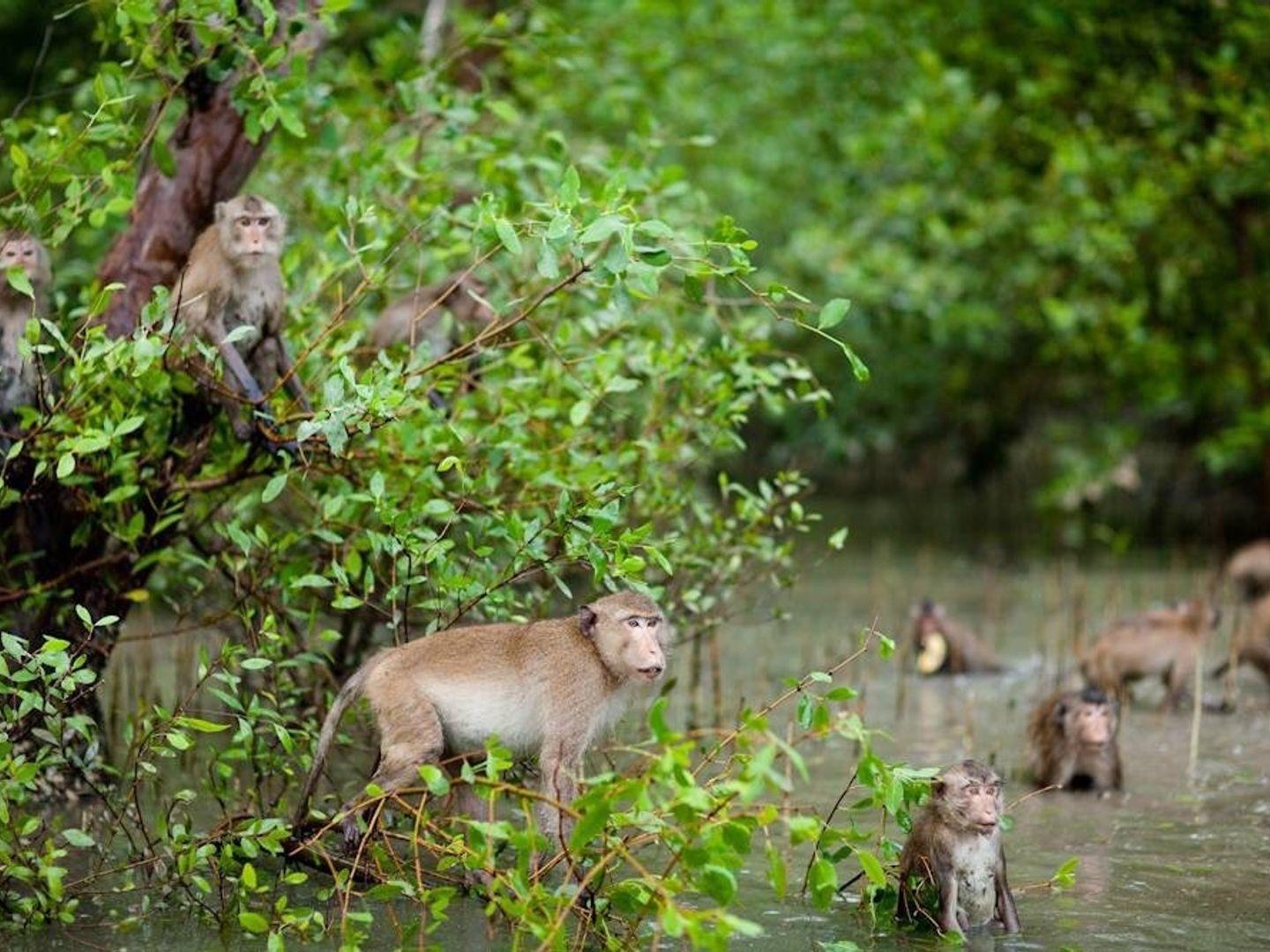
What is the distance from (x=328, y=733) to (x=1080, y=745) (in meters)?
3.34

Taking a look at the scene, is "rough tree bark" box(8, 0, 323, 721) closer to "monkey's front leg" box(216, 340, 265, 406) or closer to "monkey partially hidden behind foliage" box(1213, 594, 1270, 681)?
"monkey's front leg" box(216, 340, 265, 406)

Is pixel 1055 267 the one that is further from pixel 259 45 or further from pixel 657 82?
pixel 259 45

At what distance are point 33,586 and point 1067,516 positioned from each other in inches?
496

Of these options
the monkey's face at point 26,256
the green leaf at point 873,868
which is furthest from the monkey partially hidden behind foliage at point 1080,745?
the monkey's face at point 26,256

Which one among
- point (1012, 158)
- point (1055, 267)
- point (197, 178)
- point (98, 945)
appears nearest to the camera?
point (98, 945)

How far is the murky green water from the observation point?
5.87 metres

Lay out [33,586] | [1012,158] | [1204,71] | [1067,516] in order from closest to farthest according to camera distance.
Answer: [33,586], [1204,71], [1012,158], [1067,516]

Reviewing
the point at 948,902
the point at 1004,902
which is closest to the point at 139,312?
the point at 948,902

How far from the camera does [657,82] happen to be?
45.3 feet

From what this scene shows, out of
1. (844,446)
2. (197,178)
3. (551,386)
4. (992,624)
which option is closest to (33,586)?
(197,178)

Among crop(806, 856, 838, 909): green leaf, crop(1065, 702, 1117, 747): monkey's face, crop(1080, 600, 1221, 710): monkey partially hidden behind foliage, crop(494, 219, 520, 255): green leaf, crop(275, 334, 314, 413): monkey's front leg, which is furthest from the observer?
crop(1080, 600, 1221, 710): monkey partially hidden behind foliage

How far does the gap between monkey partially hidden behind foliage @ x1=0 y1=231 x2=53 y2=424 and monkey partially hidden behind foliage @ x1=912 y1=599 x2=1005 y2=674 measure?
5.63 metres

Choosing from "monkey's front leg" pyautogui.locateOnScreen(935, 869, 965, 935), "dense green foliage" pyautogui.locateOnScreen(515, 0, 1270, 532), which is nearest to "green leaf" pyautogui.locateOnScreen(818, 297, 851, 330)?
"monkey's front leg" pyautogui.locateOnScreen(935, 869, 965, 935)

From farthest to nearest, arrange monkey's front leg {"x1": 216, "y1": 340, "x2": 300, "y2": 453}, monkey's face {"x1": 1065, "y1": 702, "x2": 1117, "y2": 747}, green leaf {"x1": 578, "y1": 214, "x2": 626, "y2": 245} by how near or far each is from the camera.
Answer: monkey's face {"x1": 1065, "y1": 702, "x2": 1117, "y2": 747}
monkey's front leg {"x1": 216, "y1": 340, "x2": 300, "y2": 453}
green leaf {"x1": 578, "y1": 214, "x2": 626, "y2": 245}
